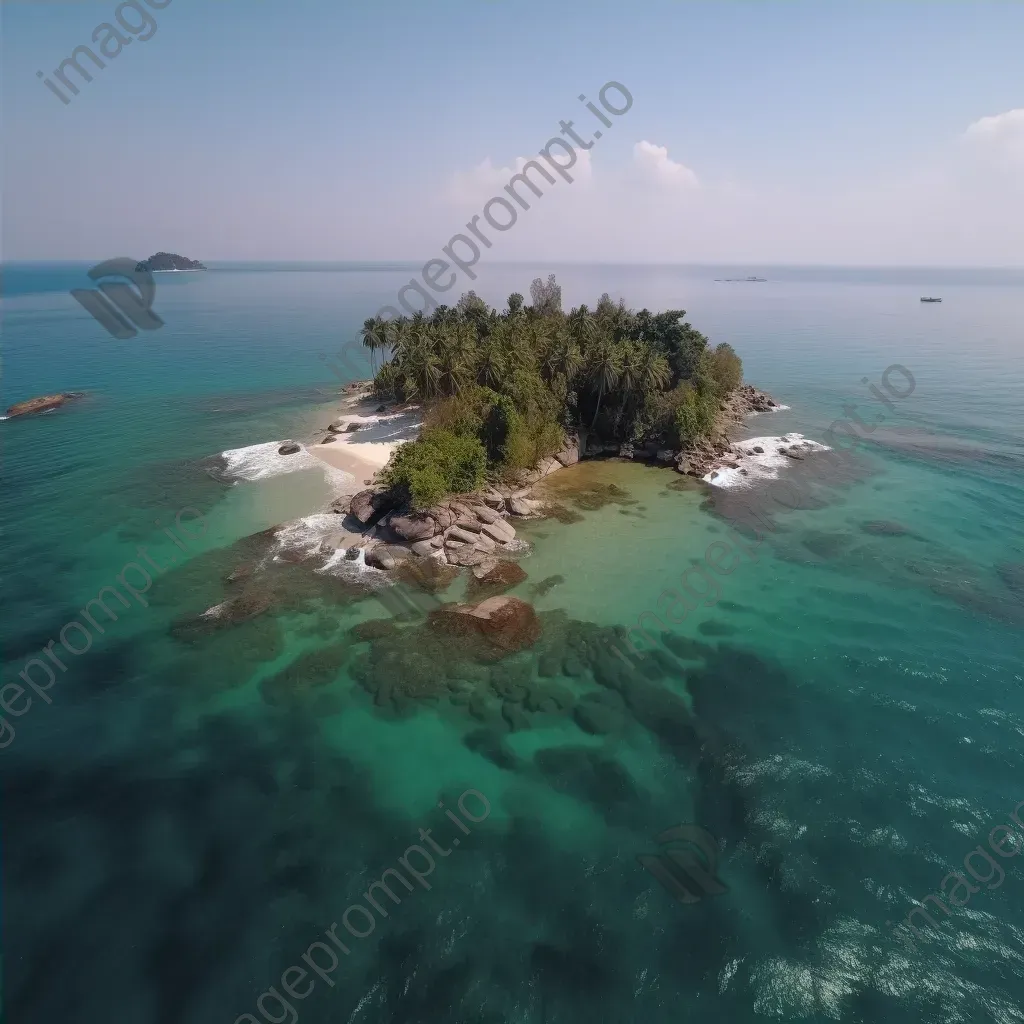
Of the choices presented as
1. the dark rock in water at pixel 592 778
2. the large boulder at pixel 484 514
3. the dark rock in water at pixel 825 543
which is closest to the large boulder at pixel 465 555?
the large boulder at pixel 484 514

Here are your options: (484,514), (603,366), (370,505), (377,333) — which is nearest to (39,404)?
(377,333)

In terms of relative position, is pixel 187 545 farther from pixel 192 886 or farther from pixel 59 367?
pixel 59 367

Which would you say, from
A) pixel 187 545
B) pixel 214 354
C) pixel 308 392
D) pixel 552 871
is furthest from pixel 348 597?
pixel 214 354

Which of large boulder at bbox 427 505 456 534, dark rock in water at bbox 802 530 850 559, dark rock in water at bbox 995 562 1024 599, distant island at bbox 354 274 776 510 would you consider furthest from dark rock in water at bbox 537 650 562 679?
dark rock in water at bbox 995 562 1024 599

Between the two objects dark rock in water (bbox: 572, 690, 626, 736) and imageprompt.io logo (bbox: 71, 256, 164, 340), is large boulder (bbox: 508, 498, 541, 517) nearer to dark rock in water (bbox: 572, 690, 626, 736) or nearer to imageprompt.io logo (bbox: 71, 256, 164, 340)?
dark rock in water (bbox: 572, 690, 626, 736)

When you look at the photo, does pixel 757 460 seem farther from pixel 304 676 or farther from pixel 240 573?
pixel 240 573

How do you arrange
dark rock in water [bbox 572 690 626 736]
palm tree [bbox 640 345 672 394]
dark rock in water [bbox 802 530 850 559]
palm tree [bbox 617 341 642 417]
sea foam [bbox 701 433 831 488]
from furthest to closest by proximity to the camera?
palm tree [bbox 640 345 672 394] → palm tree [bbox 617 341 642 417] → sea foam [bbox 701 433 831 488] → dark rock in water [bbox 802 530 850 559] → dark rock in water [bbox 572 690 626 736]
